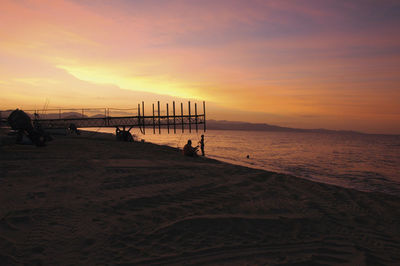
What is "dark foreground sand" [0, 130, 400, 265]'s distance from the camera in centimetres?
520

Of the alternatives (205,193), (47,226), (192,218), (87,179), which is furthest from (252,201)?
(87,179)

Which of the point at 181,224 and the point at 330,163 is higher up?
the point at 181,224

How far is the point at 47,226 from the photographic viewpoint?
6.09 m

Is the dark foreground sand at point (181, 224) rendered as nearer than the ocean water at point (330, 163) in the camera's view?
Yes

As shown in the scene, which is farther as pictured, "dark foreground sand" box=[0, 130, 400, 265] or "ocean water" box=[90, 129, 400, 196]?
"ocean water" box=[90, 129, 400, 196]

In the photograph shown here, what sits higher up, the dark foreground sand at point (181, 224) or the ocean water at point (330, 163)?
the dark foreground sand at point (181, 224)

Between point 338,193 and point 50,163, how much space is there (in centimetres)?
1624

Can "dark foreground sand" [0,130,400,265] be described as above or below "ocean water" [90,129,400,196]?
above

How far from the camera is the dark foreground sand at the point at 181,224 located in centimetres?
520

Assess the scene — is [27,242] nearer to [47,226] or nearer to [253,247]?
[47,226]

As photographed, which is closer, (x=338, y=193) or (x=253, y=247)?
(x=253, y=247)

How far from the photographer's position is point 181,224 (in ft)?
21.9

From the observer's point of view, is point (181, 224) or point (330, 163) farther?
point (330, 163)

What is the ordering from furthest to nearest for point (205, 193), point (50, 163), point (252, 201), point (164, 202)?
point (50, 163)
point (205, 193)
point (252, 201)
point (164, 202)
